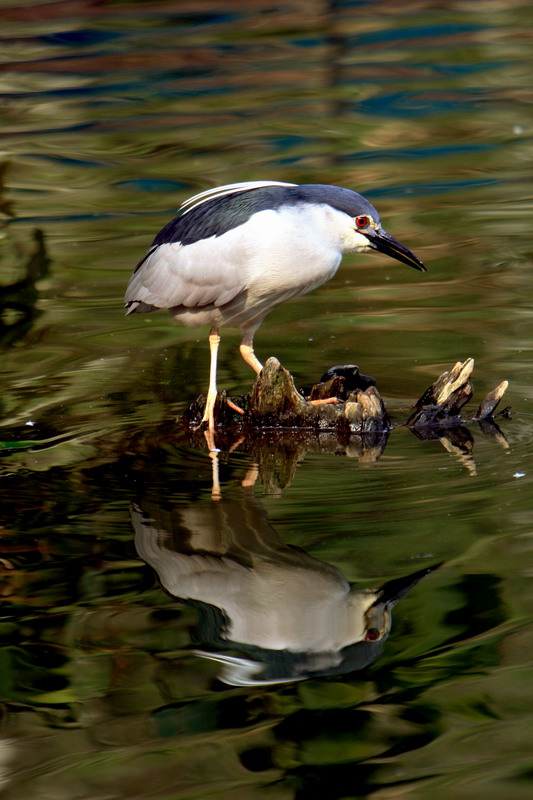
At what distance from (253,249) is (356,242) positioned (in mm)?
567

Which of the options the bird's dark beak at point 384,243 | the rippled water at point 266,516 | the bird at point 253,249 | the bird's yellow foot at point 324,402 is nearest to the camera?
the rippled water at point 266,516

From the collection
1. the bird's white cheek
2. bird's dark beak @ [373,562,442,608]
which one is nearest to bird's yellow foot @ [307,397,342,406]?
the bird's white cheek

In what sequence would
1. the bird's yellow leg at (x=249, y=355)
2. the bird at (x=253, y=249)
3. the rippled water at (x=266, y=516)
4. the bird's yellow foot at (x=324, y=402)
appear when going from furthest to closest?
the bird's yellow leg at (x=249, y=355) → the bird's yellow foot at (x=324, y=402) → the bird at (x=253, y=249) → the rippled water at (x=266, y=516)

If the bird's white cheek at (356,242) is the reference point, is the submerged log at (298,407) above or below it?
below

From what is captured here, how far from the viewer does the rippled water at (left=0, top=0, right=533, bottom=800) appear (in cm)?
379

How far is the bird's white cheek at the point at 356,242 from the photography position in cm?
654

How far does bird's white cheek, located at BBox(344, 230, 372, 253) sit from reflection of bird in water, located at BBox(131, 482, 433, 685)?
172 cm

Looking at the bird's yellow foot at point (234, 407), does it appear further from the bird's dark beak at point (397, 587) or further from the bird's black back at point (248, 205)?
the bird's dark beak at point (397, 587)

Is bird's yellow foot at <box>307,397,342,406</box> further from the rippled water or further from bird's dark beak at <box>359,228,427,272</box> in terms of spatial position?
bird's dark beak at <box>359,228,427,272</box>

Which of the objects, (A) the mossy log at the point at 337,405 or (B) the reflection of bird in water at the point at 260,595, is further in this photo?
(A) the mossy log at the point at 337,405

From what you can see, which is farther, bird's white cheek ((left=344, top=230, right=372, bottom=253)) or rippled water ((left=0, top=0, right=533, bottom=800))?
bird's white cheek ((left=344, top=230, right=372, bottom=253))

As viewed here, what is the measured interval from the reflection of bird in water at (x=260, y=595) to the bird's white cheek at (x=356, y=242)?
172 cm

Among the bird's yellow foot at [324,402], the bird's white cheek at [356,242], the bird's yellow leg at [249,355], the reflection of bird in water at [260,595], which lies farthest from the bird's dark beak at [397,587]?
the bird's yellow leg at [249,355]

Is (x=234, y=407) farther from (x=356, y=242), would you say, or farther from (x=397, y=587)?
(x=397, y=587)
